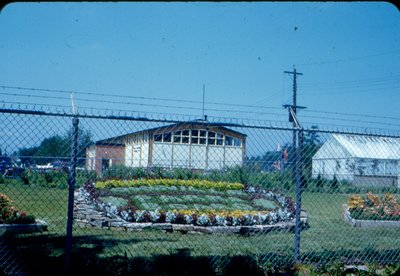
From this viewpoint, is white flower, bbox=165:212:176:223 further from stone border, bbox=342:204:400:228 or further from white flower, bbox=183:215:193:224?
stone border, bbox=342:204:400:228

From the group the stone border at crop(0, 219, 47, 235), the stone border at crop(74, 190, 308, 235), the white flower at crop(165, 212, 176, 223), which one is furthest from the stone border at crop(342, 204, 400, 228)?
the stone border at crop(0, 219, 47, 235)

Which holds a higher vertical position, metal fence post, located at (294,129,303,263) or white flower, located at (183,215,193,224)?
metal fence post, located at (294,129,303,263)

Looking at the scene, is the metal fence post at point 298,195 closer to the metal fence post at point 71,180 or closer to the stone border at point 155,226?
the metal fence post at point 71,180

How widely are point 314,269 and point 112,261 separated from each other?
9.03 feet

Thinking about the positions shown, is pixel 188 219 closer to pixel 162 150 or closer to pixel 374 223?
pixel 162 150

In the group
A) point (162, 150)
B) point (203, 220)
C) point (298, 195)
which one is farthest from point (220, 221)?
point (298, 195)

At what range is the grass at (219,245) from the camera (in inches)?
212

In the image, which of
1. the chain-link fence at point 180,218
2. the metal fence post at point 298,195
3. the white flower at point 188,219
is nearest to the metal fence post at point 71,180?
the chain-link fence at point 180,218

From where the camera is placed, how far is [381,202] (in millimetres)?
10914

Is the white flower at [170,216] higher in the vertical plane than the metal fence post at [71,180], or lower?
lower

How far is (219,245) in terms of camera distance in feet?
21.6

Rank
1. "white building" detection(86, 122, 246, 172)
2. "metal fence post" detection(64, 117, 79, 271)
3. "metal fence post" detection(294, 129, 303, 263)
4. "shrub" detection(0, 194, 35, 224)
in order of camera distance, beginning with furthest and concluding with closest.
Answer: "shrub" detection(0, 194, 35, 224) < "white building" detection(86, 122, 246, 172) < "metal fence post" detection(294, 129, 303, 263) < "metal fence post" detection(64, 117, 79, 271)

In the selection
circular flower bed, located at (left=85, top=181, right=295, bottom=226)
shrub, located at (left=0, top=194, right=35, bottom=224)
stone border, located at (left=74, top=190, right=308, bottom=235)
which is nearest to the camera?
shrub, located at (left=0, top=194, right=35, bottom=224)

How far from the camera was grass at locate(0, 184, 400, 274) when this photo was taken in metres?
5.38
